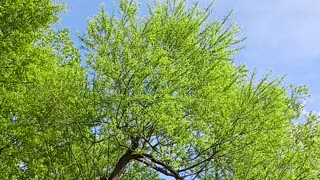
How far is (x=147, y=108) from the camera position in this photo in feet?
48.8

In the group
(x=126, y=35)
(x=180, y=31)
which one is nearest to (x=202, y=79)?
(x=180, y=31)

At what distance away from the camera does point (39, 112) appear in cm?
1619

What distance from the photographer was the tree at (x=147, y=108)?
1542 cm

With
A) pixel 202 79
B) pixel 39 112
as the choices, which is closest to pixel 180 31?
pixel 202 79

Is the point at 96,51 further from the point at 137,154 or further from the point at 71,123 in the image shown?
the point at 137,154

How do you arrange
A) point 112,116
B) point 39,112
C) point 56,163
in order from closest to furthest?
point 112,116 < point 39,112 < point 56,163

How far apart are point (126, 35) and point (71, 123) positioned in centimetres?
342

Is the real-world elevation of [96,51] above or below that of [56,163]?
above

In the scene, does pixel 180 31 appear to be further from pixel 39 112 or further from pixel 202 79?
pixel 39 112

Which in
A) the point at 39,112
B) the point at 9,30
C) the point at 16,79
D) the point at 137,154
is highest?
the point at 9,30

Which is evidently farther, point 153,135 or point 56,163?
point 56,163

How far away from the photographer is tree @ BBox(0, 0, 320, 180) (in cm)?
1542

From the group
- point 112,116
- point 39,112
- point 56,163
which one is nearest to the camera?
point 112,116

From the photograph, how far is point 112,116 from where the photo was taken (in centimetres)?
1510
